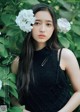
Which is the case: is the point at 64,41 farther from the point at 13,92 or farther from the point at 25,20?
the point at 13,92

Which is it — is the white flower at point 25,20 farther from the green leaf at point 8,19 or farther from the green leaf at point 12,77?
the green leaf at point 12,77

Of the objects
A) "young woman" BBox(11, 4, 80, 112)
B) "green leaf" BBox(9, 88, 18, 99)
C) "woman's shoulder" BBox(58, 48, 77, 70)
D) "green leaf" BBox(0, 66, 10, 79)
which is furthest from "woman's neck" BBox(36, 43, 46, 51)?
"green leaf" BBox(9, 88, 18, 99)

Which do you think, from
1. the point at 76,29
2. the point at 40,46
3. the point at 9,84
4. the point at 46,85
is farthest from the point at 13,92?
the point at 76,29

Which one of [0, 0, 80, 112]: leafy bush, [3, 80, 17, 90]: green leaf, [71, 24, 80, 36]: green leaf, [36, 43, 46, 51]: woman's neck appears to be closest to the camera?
[3, 80, 17, 90]: green leaf

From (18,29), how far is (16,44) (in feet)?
0.38

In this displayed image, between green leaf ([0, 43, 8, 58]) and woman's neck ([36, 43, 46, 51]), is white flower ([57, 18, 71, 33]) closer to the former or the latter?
woman's neck ([36, 43, 46, 51])

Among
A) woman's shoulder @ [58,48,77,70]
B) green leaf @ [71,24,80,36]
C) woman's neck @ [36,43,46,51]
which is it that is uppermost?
green leaf @ [71,24,80,36]

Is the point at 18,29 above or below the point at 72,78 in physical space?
above

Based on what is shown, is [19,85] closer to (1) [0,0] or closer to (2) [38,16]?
(2) [38,16]

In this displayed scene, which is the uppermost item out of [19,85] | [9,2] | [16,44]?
[9,2]

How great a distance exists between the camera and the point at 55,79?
3.06 m

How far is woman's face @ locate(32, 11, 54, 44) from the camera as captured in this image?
3.00 m

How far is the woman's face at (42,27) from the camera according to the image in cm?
300

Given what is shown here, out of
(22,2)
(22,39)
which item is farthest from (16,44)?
(22,2)
